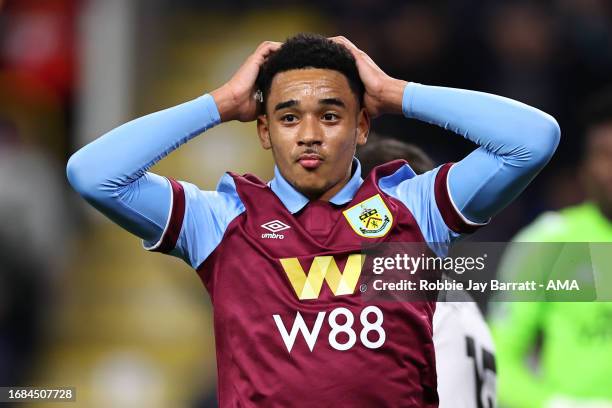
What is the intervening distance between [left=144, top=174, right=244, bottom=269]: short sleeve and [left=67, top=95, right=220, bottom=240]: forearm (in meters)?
0.03

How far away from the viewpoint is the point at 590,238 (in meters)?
5.41

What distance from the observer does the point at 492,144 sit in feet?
10.6

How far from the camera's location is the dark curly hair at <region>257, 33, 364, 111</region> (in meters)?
3.36

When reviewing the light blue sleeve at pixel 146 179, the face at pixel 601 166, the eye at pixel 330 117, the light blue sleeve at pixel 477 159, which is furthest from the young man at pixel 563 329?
the light blue sleeve at pixel 146 179

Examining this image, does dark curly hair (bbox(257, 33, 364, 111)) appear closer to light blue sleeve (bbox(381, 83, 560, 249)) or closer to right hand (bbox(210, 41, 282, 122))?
right hand (bbox(210, 41, 282, 122))

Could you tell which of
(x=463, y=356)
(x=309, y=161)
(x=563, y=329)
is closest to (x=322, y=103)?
(x=309, y=161)

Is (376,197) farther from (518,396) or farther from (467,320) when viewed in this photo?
(518,396)

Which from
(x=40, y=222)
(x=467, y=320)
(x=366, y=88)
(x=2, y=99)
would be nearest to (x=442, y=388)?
(x=467, y=320)

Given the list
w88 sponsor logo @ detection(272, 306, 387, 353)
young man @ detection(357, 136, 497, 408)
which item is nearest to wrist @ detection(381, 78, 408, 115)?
w88 sponsor logo @ detection(272, 306, 387, 353)

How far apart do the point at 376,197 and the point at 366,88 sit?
30cm

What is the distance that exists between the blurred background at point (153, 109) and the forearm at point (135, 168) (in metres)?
3.88

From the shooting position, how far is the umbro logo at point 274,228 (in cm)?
328

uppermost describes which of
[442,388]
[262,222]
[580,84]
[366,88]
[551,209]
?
[580,84]

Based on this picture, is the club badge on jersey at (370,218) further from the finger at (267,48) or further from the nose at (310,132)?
the finger at (267,48)
